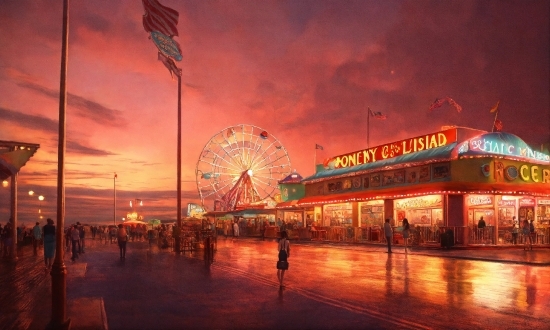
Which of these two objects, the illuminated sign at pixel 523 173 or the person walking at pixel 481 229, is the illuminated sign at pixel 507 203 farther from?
the person walking at pixel 481 229

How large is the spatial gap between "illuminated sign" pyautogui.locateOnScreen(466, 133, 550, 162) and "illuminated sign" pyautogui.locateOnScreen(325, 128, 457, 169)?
172 cm

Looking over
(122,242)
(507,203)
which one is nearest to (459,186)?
(507,203)

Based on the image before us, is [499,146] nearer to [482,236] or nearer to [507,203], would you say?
[507,203]

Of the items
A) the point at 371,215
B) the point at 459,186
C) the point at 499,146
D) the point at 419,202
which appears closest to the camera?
the point at 459,186

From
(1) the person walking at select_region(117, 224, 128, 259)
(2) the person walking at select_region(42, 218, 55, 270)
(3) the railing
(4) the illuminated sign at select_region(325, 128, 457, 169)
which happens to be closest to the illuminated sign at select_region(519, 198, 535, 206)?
(3) the railing

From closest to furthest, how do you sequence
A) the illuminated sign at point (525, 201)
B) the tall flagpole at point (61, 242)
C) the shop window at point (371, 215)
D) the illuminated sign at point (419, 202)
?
the tall flagpole at point (61, 242)
the illuminated sign at point (419, 202)
the illuminated sign at point (525, 201)
the shop window at point (371, 215)

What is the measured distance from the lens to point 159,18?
993 inches

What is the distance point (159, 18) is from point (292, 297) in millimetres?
17724

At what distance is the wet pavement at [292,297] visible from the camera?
9.26m

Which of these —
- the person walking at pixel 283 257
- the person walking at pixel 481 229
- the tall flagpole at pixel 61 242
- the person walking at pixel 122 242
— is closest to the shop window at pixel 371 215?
the person walking at pixel 481 229

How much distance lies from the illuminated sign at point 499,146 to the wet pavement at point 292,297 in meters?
12.2

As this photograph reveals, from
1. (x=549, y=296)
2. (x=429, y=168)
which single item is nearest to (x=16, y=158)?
(x=549, y=296)

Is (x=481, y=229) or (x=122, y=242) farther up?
(x=481, y=229)

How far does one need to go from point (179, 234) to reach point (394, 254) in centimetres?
1217
